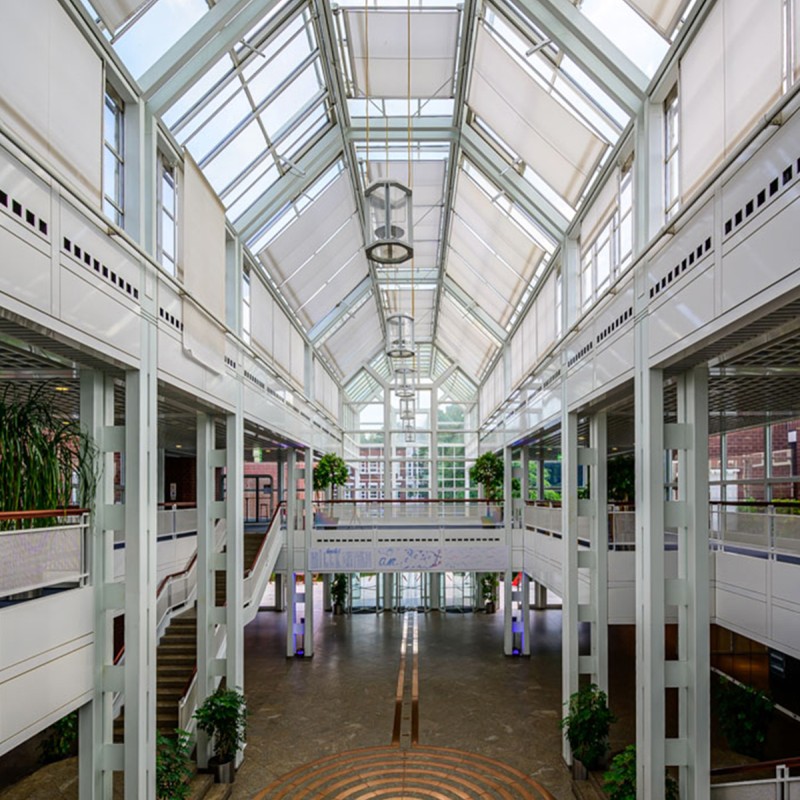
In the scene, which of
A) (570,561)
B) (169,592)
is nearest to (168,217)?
(169,592)

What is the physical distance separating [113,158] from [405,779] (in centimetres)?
908

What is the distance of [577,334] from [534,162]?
2.83 m

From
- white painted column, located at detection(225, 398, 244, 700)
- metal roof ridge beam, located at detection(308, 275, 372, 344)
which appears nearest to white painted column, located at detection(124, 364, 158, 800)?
white painted column, located at detection(225, 398, 244, 700)

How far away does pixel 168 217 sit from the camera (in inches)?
339

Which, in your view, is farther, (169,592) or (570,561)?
(169,592)

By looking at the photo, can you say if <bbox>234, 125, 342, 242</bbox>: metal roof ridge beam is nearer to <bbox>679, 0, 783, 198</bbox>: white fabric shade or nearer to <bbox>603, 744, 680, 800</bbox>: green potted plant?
<bbox>679, 0, 783, 198</bbox>: white fabric shade

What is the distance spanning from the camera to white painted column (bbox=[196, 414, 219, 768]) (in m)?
10.4

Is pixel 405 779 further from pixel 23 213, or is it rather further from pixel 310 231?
pixel 310 231

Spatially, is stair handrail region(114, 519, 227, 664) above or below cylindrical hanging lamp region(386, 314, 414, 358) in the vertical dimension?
below

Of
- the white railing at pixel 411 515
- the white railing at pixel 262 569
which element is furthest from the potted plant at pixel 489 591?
the white railing at pixel 262 569

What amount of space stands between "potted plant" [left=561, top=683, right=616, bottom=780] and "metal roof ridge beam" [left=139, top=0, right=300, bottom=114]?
9.45 m

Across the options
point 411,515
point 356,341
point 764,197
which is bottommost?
point 411,515

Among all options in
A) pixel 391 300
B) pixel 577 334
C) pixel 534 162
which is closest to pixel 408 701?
pixel 577 334

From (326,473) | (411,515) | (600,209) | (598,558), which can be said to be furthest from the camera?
(326,473)
